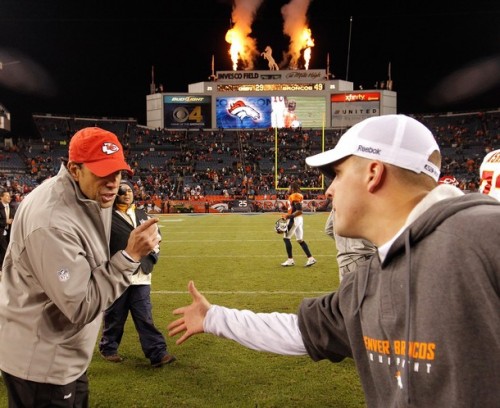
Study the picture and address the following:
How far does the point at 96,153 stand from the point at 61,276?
0.67 metres

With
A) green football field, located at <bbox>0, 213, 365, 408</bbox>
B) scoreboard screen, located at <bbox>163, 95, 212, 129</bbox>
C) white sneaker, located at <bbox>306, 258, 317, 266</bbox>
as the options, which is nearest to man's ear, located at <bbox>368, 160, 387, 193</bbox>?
green football field, located at <bbox>0, 213, 365, 408</bbox>

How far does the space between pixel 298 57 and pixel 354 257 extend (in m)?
68.0

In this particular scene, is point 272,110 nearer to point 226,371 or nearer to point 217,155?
point 217,155

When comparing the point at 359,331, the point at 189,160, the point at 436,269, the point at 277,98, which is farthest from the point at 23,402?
the point at 277,98

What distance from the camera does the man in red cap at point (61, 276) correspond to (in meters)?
2.02

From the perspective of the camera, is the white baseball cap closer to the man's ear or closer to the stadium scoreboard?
Answer: the man's ear

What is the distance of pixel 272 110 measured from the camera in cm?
5500

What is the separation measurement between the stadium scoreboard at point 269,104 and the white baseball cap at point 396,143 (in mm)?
54205

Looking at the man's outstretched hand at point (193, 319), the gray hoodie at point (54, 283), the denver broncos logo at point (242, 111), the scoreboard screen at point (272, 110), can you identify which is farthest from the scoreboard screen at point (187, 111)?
the man's outstretched hand at point (193, 319)

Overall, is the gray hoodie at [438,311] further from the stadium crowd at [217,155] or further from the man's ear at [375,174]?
the stadium crowd at [217,155]

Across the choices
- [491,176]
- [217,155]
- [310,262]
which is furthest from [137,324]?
[217,155]

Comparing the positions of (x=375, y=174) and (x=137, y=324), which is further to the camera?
(x=137, y=324)

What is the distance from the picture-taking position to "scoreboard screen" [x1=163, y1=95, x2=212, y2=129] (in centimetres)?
5566

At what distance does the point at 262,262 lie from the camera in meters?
11.8
